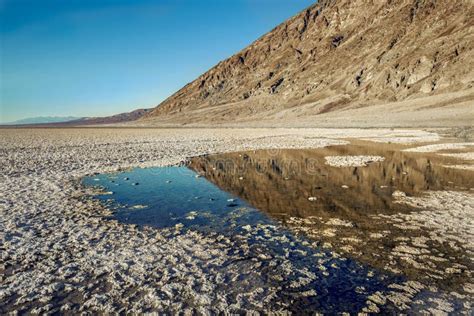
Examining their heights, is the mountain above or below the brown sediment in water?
above

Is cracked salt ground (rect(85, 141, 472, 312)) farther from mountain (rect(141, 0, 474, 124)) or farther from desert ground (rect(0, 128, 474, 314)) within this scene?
mountain (rect(141, 0, 474, 124))

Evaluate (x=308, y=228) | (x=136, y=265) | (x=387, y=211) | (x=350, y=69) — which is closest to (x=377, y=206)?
(x=387, y=211)

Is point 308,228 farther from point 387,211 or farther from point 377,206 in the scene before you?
point 377,206

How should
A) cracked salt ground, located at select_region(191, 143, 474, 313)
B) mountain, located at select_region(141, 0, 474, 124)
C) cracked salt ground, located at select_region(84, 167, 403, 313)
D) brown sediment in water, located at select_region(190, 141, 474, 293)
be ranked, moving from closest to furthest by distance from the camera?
cracked salt ground, located at select_region(84, 167, 403, 313) → cracked salt ground, located at select_region(191, 143, 474, 313) → brown sediment in water, located at select_region(190, 141, 474, 293) → mountain, located at select_region(141, 0, 474, 124)

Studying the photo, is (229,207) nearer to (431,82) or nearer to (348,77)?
(431,82)

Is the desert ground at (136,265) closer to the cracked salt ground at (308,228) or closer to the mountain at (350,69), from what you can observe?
the cracked salt ground at (308,228)

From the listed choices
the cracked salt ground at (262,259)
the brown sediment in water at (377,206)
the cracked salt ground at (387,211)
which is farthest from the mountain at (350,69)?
the cracked salt ground at (262,259)

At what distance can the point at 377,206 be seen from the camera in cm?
1038

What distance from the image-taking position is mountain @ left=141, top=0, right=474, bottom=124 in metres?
86.5

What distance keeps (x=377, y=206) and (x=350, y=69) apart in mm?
125310

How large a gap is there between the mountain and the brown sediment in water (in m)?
51.0

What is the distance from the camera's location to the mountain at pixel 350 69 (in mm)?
86500

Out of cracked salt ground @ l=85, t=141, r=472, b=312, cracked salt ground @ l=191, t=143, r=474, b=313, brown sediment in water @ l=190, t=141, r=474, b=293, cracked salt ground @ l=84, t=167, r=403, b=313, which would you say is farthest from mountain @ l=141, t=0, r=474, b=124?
cracked salt ground @ l=84, t=167, r=403, b=313

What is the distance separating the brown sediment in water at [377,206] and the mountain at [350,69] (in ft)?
167
